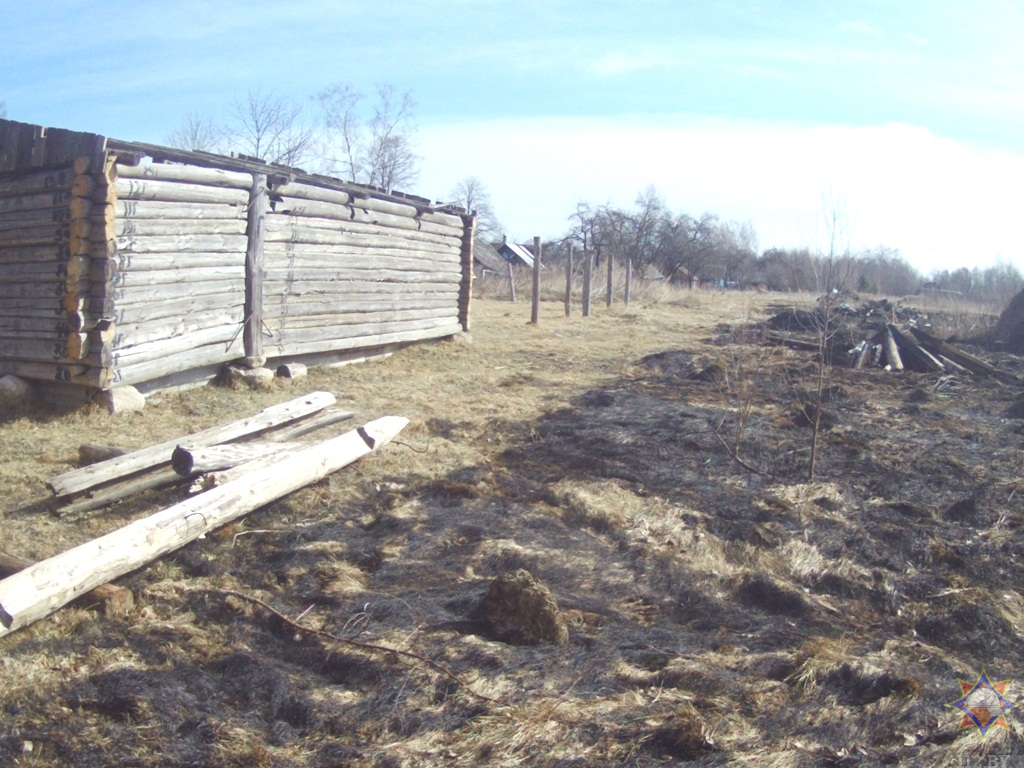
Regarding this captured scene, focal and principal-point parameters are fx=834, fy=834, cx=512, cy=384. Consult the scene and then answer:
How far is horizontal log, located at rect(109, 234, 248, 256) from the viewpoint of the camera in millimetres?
7922

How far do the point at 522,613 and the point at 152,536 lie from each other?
2.12 metres

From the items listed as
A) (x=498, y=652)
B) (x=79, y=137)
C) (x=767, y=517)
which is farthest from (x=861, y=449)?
(x=79, y=137)

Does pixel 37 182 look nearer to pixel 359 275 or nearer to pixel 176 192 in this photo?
pixel 176 192

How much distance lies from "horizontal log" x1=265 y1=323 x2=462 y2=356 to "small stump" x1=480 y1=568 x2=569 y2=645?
6.86 m

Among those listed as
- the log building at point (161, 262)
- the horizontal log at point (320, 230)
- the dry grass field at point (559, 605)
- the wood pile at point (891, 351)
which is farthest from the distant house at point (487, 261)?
the dry grass field at point (559, 605)

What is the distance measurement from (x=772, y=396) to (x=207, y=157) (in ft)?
23.8

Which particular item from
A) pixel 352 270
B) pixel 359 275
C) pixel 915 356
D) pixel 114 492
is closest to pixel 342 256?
pixel 352 270

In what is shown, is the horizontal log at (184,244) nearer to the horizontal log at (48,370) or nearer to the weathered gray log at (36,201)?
the weathered gray log at (36,201)

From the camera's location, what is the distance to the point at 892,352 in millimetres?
14555

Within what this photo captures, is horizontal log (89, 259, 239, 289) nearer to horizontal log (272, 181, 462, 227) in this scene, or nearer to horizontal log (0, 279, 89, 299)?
horizontal log (0, 279, 89, 299)

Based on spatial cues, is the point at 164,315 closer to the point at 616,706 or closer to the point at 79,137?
the point at 79,137

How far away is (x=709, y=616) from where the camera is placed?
174 inches

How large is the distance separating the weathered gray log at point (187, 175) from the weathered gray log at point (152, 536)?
3.55 m

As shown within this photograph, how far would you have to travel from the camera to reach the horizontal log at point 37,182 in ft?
25.6
